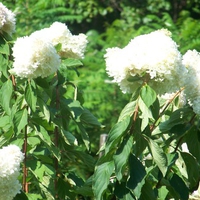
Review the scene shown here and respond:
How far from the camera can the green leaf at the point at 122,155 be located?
209 cm

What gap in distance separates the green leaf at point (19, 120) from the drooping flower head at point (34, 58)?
0.20m

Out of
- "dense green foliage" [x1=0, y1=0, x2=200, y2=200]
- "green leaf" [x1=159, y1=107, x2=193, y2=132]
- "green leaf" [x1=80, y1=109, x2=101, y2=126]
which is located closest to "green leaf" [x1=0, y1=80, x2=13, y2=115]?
"dense green foliage" [x1=0, y1=0, x2=200, y2=200]

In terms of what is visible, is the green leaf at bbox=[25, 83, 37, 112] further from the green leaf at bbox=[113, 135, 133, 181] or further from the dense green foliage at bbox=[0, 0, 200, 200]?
the green leaf at bbox=[113, 135, 133, 181]

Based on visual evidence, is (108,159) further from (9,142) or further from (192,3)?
(192,3)

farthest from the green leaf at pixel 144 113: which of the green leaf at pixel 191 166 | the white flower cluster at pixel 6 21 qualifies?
the white flower cluster at pixel 6 21

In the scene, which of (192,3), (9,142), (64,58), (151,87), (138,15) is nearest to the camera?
(151,87)

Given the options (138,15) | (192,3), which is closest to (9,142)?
(138,15)

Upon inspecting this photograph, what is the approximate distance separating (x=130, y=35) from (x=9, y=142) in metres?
5.26

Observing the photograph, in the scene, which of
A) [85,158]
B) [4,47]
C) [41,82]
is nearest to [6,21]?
[4,47]

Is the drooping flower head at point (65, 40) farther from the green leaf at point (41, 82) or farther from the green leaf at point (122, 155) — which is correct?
the green leaf at point (122, 155)

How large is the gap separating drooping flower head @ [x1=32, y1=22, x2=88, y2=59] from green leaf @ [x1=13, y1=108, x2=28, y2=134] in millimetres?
376

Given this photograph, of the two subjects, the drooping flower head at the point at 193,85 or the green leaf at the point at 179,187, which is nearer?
the drooping flower head at the point at 193,85

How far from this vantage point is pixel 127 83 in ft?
6.95

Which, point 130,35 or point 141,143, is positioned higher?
point 141,143
